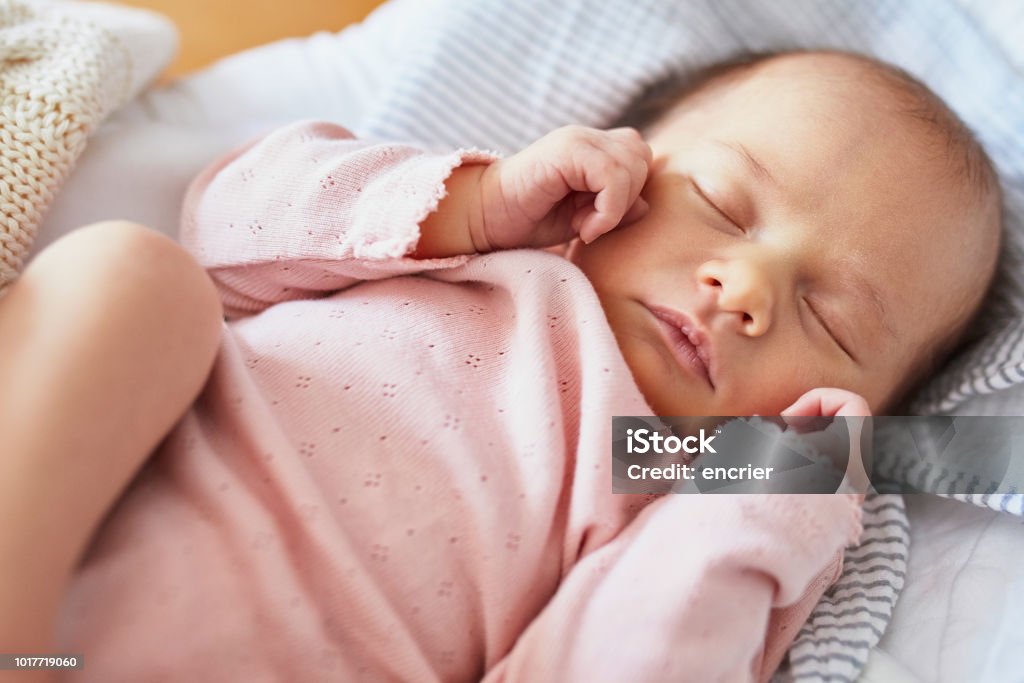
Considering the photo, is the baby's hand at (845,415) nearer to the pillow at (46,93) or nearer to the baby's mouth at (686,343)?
the baby's mouth at (686,343)

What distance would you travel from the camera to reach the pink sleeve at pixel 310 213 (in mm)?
929

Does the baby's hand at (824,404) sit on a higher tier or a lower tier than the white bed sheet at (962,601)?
higher

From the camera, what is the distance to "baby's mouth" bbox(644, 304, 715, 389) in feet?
3.03

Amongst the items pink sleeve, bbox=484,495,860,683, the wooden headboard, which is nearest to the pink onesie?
pink sleeve, bbox=484,495,860,683

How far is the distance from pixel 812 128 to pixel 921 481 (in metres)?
0.46

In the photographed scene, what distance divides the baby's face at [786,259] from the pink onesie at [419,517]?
74 mm

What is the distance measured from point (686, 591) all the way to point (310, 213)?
57 centimetres

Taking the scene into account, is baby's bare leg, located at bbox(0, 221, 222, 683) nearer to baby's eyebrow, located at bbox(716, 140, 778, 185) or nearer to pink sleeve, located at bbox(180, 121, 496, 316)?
pink sleeve, located at bbox(180, 121, 496, 316)

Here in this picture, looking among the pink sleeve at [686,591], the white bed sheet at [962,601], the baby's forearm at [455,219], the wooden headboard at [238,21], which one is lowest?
the white bed sheet at [962,601]

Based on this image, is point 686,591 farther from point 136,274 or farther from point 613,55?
point 613,55

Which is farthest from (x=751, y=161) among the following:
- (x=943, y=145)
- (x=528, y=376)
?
(x=528, y=376)

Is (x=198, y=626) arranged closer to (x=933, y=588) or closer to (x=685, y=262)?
(x=685, y=262)

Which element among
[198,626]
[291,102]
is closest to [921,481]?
[198,626]

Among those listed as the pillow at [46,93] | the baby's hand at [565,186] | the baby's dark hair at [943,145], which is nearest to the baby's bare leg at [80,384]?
the pillow at [46,93]
